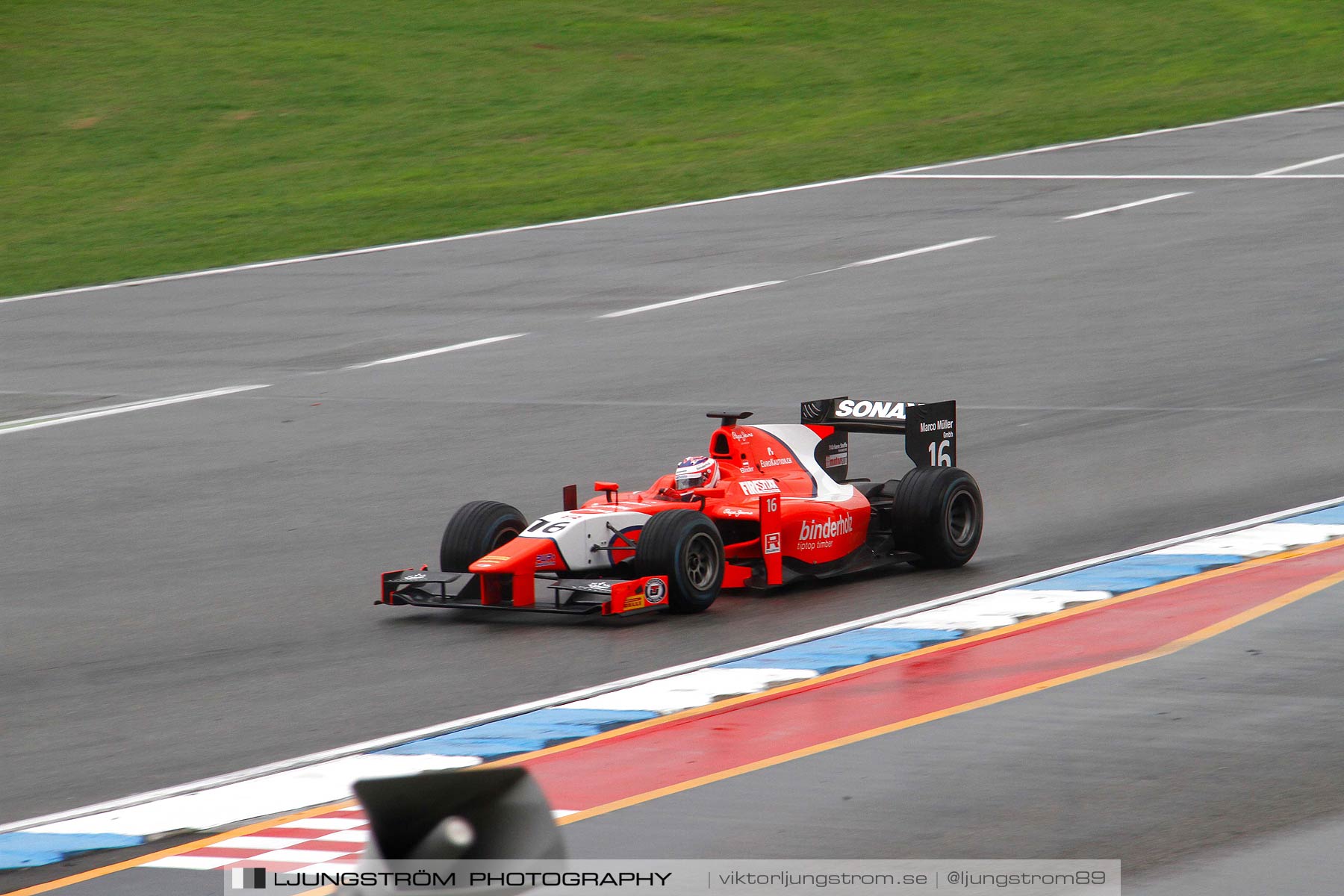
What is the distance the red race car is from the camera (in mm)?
11336

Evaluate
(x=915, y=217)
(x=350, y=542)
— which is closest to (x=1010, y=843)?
(x=350, y=542)

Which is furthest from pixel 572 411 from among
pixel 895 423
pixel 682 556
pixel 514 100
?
pixel 514 100

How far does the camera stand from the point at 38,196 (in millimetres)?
34562

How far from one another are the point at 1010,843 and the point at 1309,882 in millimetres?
1043

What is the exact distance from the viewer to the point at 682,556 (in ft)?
37.0

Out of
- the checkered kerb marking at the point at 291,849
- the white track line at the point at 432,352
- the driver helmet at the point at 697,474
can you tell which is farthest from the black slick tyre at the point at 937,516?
the white track line at the point at 432,352

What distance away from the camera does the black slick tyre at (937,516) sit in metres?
12.5

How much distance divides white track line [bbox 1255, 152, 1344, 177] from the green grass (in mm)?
4835

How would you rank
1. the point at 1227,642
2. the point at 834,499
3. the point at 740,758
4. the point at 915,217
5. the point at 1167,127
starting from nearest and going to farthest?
the point at 740,758 → the point at 1227,642 → the point at 834,499 → the point at 915,217 → the point at 1167,127

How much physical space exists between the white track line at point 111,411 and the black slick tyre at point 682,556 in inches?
370

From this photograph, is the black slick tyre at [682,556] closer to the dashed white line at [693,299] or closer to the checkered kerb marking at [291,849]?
the checkered kerb marking at [291,849]

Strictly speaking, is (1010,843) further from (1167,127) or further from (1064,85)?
(1064,85)

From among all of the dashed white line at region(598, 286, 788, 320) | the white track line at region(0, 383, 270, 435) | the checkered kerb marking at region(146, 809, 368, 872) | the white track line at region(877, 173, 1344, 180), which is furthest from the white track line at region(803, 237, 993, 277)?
the checkered kerb marking at region(146, 809, 368, 872)

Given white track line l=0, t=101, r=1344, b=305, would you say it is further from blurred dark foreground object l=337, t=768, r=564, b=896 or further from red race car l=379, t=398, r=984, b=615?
blurred dark foreground object l=337, t=768, r=564, b=896
